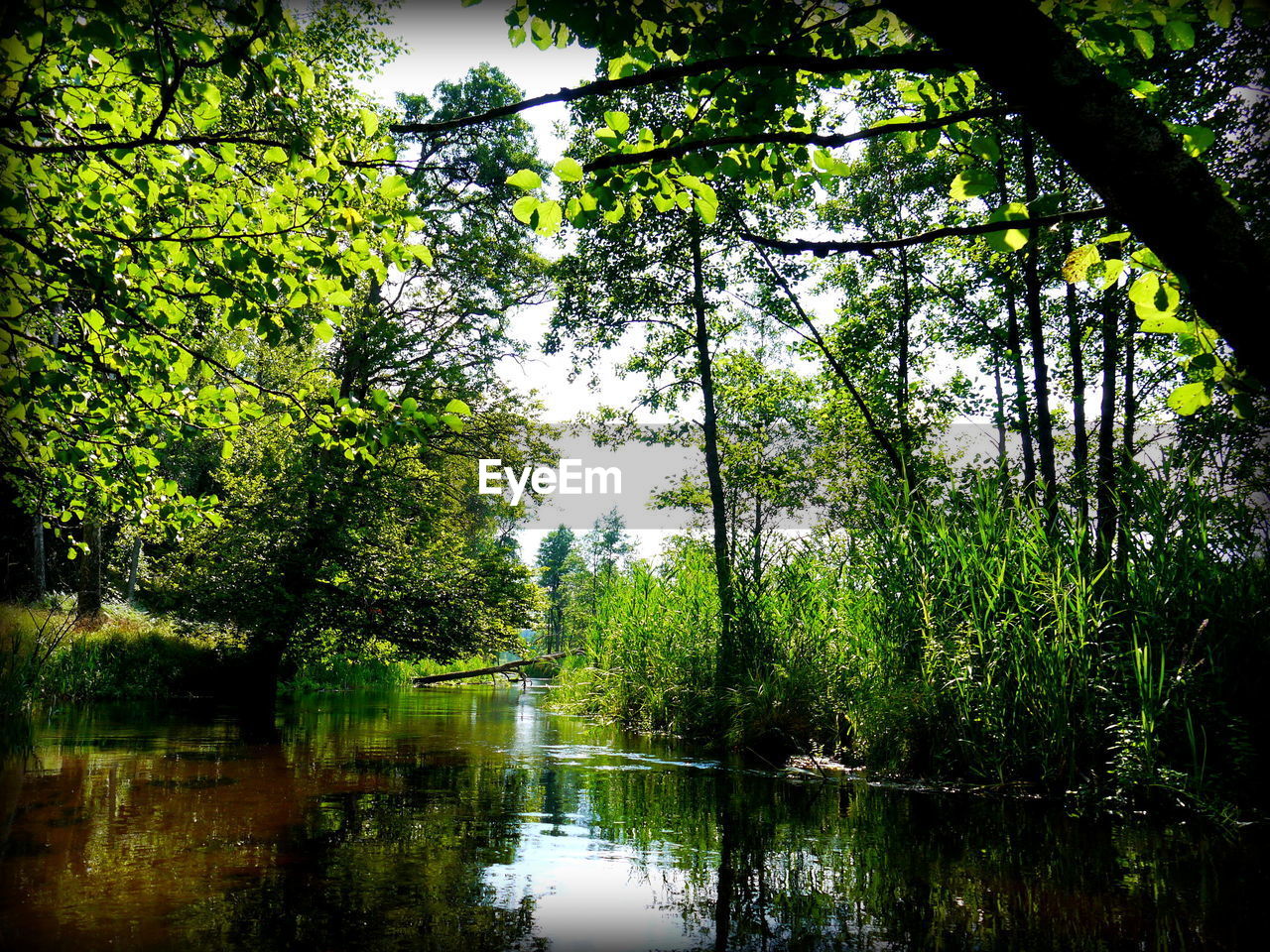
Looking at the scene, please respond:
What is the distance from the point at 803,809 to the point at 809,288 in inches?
448

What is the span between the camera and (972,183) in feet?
6.75

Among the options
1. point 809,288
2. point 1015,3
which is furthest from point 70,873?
point 809,288

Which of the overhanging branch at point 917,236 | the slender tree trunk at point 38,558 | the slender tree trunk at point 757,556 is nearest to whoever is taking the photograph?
the overhanging branch at point 917,236

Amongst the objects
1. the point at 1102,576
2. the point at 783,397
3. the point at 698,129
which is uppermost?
the point at 783,397

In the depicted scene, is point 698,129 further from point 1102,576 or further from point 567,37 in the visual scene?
point 1102,576

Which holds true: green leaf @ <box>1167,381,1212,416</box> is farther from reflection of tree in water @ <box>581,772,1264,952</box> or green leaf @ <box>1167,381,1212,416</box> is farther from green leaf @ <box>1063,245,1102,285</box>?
reflection of tree in water @ <box>581,772,1264,952</box>

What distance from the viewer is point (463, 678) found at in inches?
880

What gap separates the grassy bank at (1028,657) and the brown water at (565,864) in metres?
0.49

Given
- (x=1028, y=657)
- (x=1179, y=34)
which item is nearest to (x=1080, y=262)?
(x=1179, y=34)

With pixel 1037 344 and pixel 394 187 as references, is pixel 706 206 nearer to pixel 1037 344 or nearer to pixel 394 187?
pixel 394 187

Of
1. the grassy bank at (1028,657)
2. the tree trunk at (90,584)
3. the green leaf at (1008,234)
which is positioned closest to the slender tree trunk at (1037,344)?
the grassy bank at (1028,657)

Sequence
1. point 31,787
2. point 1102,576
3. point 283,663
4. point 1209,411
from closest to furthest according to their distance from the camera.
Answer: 1. point 31,787
2. point 1102,576
3. point 1209,411
4. point 283,663

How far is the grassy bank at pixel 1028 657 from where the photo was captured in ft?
15.4

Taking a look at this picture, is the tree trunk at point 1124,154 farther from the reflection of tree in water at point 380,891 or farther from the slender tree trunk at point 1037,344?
the slender tree trunk at point 1037,344
